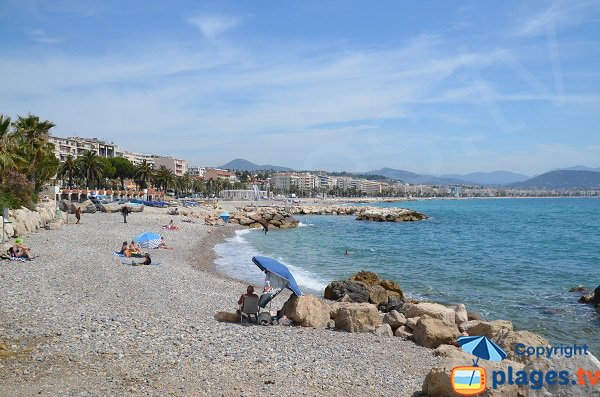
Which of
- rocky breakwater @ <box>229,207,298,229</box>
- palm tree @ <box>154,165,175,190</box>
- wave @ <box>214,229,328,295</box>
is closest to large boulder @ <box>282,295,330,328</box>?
wave @ <box>214,229,328,295</box>

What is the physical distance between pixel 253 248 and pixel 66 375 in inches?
1110

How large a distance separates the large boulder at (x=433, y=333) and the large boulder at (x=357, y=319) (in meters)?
1.14

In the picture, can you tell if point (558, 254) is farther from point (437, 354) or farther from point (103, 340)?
point (103, 340)

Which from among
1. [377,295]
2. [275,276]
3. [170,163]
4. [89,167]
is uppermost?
[170,163]

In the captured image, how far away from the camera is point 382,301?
17.5 meters

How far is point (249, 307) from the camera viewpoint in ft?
40.0

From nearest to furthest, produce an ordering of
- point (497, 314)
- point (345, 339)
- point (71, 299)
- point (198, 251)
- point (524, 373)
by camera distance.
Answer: point (524, 373), point (345, 339), point (71, 299), point (497, 314), point (198, 251)

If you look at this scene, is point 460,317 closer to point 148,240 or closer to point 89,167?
point 148,240

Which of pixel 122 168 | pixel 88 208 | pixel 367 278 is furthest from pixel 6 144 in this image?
pixel 122 168

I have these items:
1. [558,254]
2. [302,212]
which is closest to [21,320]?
[558,254]

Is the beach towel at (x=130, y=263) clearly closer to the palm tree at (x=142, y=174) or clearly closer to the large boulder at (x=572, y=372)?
the large boulder at (x=572, y=372)

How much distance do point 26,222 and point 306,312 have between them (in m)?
21.6

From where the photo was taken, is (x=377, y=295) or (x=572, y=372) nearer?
(x=572, y=372)

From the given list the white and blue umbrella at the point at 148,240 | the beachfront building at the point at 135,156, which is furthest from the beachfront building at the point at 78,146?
the white and blue umbrella at the point at 148,240
